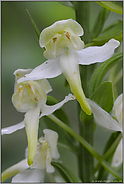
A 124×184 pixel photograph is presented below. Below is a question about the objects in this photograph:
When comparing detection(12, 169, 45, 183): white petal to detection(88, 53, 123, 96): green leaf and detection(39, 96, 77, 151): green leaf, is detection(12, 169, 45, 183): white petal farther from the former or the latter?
detection(88, 53, 123, 96): green leaf

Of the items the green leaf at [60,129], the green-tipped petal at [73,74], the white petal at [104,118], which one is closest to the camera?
the green-tipped petal at [73,74]

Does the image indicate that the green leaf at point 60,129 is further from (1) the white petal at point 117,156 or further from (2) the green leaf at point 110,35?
(2) the green leaf at point 110,35

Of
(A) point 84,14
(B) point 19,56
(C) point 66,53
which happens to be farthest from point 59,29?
(B) point 19,56

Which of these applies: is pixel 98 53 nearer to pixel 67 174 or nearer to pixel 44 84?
pixel 44 84

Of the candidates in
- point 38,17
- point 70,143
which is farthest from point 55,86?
point 70,143

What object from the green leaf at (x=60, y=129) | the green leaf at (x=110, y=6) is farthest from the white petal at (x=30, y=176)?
the green leaf at (x=110, y=6)

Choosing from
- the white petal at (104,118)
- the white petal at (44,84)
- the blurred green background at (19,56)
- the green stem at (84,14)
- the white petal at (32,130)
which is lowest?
the blurred green background at (19,56)

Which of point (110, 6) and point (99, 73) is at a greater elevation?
point (110, 6)
